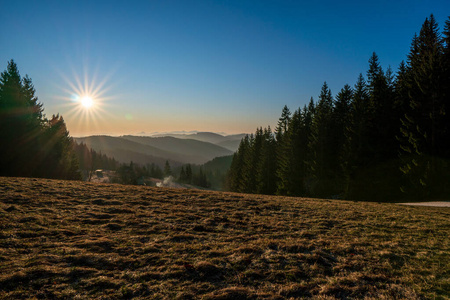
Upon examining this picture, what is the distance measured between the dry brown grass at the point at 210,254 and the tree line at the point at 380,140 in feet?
63.0

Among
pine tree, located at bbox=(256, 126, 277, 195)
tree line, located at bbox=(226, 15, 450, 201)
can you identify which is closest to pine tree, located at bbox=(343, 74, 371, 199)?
tree line, located at bbox=(226, 15, 450, 201)

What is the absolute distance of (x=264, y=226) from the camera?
Answer: 9148 mm

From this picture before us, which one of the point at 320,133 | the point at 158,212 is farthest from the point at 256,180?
the point at 158,212

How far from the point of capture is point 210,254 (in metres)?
6.05

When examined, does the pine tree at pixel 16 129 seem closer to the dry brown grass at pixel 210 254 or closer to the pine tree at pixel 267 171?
the dry brown grass at pixel 210 254

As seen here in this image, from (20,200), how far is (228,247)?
1075cm

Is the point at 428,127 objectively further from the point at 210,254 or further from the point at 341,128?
the point at 210,254

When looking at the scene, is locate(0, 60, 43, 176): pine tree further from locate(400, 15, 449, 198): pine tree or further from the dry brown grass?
locate(400, 15, 449, 198): pine tree

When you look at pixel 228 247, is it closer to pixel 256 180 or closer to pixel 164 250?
pixel 164 250

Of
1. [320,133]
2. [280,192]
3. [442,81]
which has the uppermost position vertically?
[442,81]

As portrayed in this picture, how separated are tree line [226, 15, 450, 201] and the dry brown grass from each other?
1920 centimetres

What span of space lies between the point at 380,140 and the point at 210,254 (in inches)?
1395

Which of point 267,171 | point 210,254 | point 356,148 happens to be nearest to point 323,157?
point 356,148

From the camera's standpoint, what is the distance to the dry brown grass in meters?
4.31
